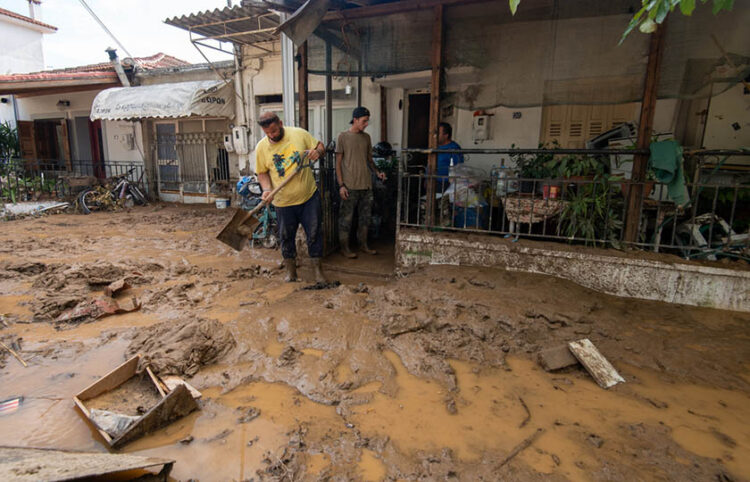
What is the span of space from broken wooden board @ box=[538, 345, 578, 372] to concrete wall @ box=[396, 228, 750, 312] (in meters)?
1.44

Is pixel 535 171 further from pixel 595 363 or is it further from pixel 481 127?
pixel 595 363

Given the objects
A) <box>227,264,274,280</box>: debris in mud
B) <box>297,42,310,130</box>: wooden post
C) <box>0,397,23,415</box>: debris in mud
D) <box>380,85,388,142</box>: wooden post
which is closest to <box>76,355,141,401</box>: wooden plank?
<box>0,397,23,415</box>: debris in mud

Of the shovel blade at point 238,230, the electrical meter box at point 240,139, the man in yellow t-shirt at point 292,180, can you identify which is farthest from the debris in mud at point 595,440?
the electrical meter box at point 240,139

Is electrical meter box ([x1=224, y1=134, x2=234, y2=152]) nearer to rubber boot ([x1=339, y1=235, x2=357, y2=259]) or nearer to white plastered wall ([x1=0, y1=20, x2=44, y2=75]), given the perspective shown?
rubber boot ([x1=339, y1=235, x2=357, y2=259])

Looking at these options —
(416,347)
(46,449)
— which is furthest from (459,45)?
(46,449)

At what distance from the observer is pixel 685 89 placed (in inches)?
163

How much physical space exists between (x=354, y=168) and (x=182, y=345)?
308 centimetres

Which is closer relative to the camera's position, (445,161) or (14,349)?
(14,349)

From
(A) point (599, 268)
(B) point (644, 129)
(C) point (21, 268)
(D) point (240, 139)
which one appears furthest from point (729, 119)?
(C) point (21, 268)

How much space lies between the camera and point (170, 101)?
31.9 feet

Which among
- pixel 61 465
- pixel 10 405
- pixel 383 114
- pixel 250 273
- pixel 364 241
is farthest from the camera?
pixel 383 114

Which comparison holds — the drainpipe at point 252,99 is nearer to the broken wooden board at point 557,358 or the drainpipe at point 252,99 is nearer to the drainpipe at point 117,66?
the drainpipe at point 117,66

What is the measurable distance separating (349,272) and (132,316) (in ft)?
8.11

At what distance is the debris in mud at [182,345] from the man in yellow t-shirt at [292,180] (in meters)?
1.48
